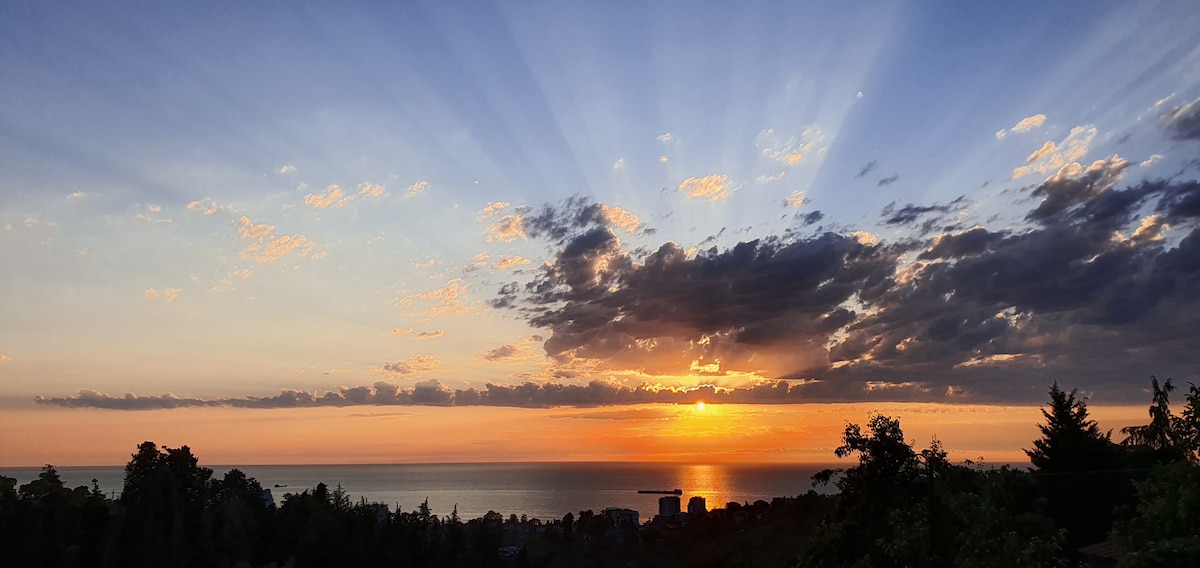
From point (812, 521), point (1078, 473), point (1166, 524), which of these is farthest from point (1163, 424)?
point (812, 521)

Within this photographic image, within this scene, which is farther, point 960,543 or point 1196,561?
point 960,543

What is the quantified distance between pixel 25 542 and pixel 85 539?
11.8 feet

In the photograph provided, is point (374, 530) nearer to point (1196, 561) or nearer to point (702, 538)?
point (702, 538)

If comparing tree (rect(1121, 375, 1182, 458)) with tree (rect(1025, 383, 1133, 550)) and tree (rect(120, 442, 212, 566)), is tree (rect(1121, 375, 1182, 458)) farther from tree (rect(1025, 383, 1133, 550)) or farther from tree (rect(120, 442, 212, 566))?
tree (rect(120, 442, 212, 566))

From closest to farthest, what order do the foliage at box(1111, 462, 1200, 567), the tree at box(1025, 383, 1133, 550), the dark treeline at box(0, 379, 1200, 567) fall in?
the foliage at box(1111, 462, 1200, 567)
the dark treeline at box(0, 379, 1200, 567)
the tree at box(1025, 383, 1133, 550)

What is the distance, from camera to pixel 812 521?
69125mm

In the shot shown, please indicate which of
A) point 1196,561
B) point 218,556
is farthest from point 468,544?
point 1196,561

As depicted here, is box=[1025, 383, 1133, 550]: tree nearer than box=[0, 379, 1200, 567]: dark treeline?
No

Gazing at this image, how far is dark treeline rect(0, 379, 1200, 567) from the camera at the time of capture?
21.2m

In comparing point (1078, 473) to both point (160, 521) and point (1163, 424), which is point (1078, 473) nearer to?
point (1163, 424)

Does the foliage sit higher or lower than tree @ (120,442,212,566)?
higher

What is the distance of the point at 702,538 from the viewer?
8200cm

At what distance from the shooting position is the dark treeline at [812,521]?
2116 cm

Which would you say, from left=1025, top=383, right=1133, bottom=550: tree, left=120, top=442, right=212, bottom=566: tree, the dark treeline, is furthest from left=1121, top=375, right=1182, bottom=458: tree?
left=120, top=442, right=212, bottom=566: tree
